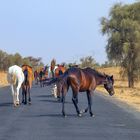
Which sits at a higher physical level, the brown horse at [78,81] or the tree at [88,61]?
the tree at [88,61]

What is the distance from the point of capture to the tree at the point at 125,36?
59841 millimetres

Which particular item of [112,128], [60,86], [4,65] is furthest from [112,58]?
[4,65]

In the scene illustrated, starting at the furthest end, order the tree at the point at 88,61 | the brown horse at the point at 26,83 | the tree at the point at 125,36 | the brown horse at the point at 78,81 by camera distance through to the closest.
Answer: the tree at the point at 88,61 < the tree at the point at 125,36 < the brown horse at the point at 26,83 < the brown horse at the point at 78,81

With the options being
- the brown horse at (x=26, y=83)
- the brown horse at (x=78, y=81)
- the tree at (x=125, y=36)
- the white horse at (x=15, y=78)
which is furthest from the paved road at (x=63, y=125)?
the tree at (x=125, y=36)

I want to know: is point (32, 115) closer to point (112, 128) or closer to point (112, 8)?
point (112, 128)

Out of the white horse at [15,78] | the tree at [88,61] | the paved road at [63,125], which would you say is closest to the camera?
the paved road at [63,125]

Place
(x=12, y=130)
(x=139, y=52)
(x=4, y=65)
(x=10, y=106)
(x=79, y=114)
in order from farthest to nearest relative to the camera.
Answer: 1. (x=4, y=65)
2. (x=139, y=52)
3. (x=10, y=106)
4. (x=79, y=114)
5. (x=12, y=130)

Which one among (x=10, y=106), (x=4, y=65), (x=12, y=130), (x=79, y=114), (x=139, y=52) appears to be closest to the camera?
(x=12, y=130)

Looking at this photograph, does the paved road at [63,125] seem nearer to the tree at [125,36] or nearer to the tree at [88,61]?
the tree at [125,36]

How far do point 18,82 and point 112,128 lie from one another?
9.33 m

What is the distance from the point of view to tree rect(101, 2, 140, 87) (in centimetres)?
5984

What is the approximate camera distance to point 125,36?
Answer: 6116 centimetres

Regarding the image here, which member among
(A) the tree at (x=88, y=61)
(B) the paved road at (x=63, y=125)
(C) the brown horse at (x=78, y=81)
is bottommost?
(B) the paved road at (x=63, y=125)

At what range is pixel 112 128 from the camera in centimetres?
1543
